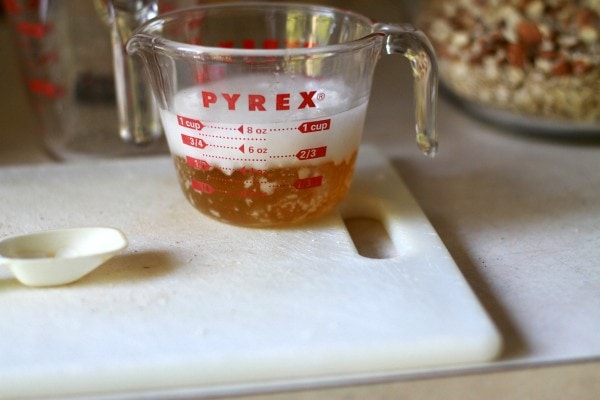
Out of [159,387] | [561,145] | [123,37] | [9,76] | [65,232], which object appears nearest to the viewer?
[159,387]

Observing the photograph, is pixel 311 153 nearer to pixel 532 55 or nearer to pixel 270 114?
pixel 270 114

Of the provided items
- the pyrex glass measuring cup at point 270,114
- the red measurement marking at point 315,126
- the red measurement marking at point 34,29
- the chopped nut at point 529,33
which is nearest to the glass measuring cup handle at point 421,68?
the pyrex glass measuring cup at point 270,114

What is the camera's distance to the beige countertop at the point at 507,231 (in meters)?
0.53

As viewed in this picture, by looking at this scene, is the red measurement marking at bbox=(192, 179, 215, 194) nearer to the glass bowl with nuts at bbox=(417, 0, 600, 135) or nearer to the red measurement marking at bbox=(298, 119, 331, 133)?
the red measurement marking at bbox=(298, 119, 331, 133)

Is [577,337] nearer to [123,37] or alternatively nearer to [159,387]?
[159,387]

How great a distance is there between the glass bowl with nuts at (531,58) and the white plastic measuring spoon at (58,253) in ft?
1.64

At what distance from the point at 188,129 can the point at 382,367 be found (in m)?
0.29

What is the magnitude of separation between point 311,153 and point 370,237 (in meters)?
0.13

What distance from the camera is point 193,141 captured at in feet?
2.18

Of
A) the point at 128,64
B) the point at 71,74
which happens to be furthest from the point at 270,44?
the point at 71,74

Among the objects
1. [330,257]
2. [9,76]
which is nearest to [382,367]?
[330,257]

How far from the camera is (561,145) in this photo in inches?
37.1

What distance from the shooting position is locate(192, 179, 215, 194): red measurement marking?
68 cm

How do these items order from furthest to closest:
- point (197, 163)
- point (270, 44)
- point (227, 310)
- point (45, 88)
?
point (45, 88)
point (270, 44)
point (197, 163)
point (227, 310)
